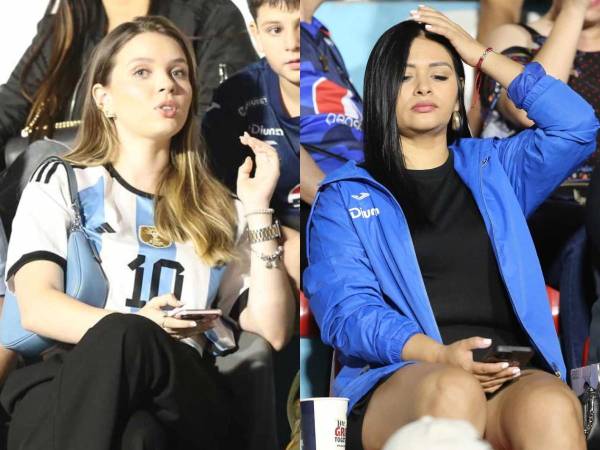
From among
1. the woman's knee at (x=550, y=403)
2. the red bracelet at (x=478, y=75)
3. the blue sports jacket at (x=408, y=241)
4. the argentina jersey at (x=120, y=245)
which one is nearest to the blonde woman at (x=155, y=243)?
the argentina jersey at (x=120, y=245)

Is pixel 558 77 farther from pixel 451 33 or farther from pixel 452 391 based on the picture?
pixel 452 391

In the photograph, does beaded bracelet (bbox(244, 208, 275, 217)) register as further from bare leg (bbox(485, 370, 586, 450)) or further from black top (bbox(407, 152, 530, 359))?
bare leg (bbox(485, 370, 586, 450))

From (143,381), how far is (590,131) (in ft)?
3.68

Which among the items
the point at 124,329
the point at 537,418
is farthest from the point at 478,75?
the point at 124,329

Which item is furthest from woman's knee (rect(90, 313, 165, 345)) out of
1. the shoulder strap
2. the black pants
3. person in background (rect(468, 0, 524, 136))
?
person in background (rect(468, 0, 524, 136))

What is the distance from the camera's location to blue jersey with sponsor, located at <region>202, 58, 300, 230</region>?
7.99 feet

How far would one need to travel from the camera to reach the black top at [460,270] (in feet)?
7.24

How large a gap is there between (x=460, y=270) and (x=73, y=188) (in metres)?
0.87

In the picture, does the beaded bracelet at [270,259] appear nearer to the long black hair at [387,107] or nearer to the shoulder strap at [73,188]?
the long black hair at [387,107]

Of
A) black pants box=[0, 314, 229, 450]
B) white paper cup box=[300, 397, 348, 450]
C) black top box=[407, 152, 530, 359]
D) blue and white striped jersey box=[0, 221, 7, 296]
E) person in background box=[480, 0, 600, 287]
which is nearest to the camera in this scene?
black pants box=[0, 314, 229, 450]

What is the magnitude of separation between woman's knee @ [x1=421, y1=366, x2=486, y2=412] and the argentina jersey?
0.61m

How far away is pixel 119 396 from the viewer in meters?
1.97

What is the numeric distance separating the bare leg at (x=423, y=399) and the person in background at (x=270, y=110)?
50 centimetres

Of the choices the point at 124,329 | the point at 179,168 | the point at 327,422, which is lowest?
the point at 327,422
